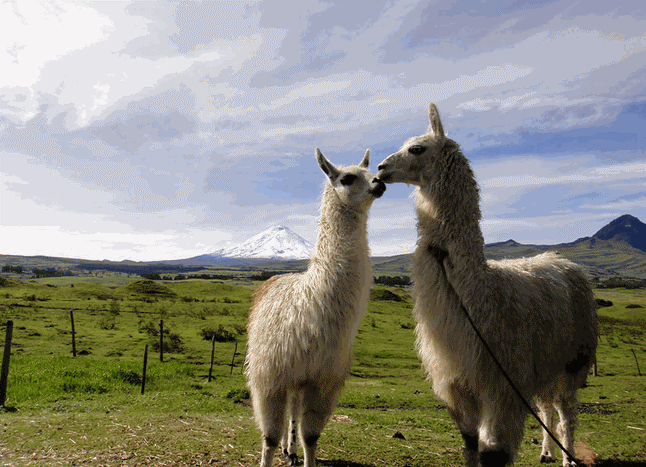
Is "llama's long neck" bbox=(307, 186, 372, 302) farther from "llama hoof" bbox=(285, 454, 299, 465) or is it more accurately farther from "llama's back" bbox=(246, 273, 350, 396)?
"llama hoof" bbox=(285, 454, 299, 465)

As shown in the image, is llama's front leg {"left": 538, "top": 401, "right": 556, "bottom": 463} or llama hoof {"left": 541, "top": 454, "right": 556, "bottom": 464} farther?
llama hoof {"left": 541, "top": 454, "right": 556, "bottom": 464}

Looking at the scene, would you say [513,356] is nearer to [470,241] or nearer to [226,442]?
[470,241]

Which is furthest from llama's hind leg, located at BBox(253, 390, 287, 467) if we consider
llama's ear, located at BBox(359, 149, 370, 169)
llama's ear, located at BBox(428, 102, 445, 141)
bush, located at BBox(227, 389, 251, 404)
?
bush, located at BBox(227, 389, 251, 404)

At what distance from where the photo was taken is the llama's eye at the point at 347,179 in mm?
4539

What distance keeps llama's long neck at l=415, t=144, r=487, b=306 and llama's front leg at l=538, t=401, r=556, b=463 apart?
9.18ft

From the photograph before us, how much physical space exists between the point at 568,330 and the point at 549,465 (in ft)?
9.04

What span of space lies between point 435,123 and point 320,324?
7.84 ft

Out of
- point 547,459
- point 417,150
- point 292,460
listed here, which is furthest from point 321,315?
point 547,459

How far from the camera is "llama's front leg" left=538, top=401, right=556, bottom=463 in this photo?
5.04 m

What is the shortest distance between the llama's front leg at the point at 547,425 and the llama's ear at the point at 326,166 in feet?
13.0

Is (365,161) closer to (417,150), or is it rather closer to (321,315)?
(417,150)

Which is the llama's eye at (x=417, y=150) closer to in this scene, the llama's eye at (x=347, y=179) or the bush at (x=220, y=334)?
the llama's eye at (x=347, y=179)

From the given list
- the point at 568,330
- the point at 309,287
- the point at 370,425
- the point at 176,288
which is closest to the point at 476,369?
the point at 568,330

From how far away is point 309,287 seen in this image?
448cm
